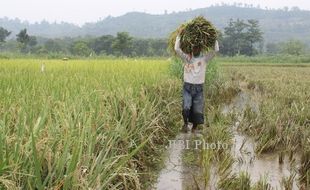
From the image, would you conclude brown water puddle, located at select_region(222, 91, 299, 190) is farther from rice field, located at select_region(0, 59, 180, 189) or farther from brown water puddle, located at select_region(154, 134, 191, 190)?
rice field, located at select_region(0, 59, 180, 189)

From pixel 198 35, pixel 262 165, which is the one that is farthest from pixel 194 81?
pixel 262 165

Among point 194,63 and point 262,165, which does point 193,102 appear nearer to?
point 194,63

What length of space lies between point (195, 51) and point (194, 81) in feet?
1.28

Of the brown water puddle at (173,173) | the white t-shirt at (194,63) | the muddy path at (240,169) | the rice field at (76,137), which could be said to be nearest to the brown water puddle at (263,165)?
the muddy path at (240,169)

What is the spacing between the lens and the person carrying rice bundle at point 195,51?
5.54 metres

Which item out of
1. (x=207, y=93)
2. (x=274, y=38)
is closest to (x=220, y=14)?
(x=274, y=38)

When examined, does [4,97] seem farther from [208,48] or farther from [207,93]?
[207,93]

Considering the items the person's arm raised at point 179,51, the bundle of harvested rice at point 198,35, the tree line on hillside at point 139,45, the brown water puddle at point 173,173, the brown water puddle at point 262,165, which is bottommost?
the tree line on hillside at point 139,45

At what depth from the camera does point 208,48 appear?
559 centimetres

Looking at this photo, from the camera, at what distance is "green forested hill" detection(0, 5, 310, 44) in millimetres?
129625

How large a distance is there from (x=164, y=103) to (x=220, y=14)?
175m

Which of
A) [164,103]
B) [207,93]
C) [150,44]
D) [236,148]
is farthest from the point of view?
[150,44]

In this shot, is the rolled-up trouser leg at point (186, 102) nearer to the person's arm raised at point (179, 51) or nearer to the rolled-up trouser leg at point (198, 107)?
the rolled-up trouser leg at point (198, 107)

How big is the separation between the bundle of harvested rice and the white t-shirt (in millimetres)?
69
